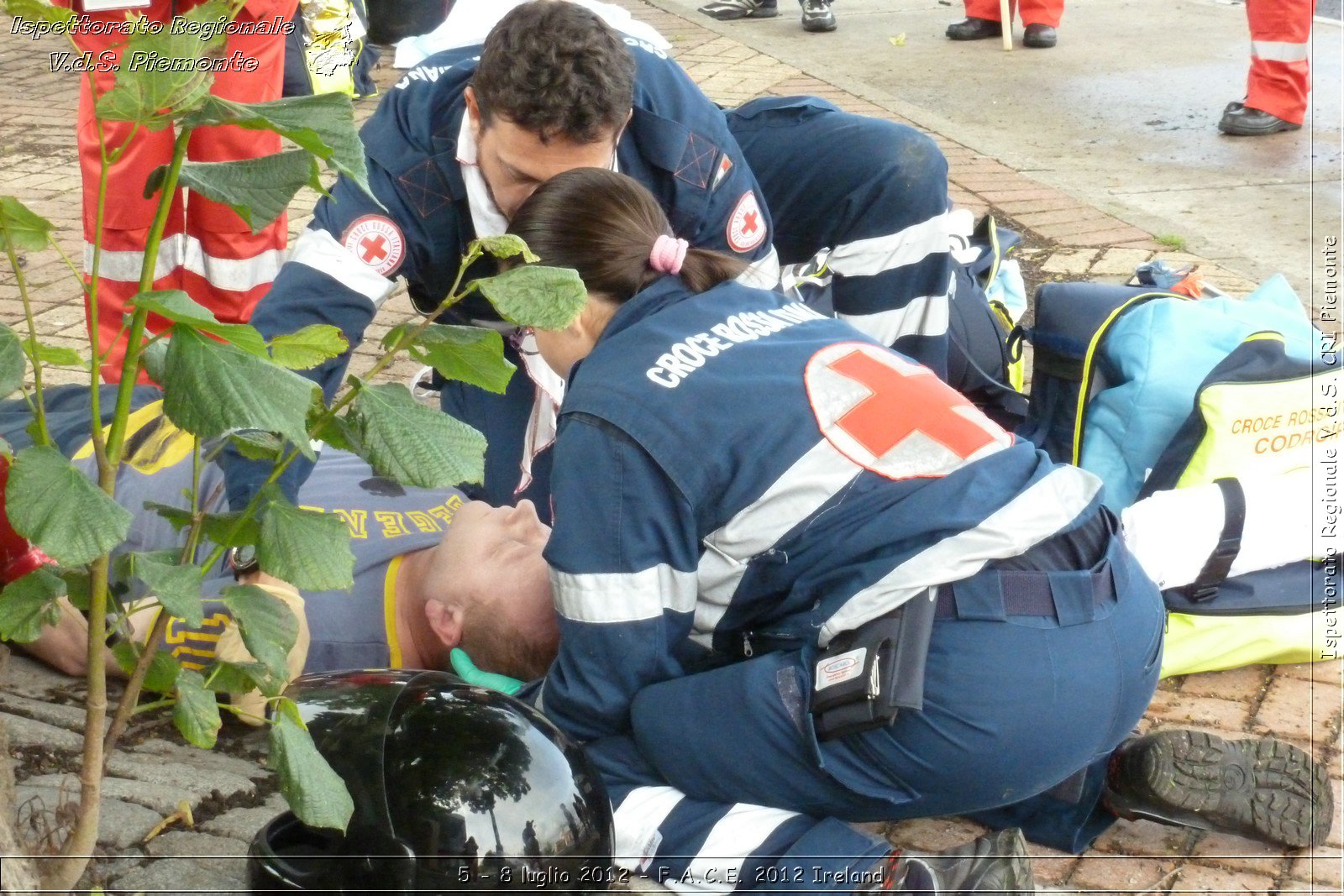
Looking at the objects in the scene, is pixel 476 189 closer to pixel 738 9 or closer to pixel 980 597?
pixel 980 597

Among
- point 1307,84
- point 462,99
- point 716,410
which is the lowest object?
point 1307,84

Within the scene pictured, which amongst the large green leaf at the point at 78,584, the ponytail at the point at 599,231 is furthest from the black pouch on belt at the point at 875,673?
the large green leaf at the point at 78,584

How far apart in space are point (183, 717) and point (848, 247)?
8.37ft

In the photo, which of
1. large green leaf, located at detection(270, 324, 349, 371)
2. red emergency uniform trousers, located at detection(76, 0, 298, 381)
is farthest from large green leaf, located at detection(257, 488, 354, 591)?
red emergency uniform trousers, located at detection(76, 0, 298, 381)

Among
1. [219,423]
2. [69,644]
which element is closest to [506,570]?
[69,644]

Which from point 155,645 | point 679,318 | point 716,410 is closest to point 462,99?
point 679,318

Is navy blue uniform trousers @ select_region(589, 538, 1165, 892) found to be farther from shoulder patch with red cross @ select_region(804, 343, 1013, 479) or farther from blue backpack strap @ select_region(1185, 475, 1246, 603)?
blue backpack strap @ select_region(1185, 475, 1246, 603)

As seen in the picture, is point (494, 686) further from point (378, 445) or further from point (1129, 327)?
point (1129, 327)

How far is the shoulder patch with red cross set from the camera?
224 centimetres

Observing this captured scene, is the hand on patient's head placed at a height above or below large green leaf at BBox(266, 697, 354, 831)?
below

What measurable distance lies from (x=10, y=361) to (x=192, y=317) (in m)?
0.22

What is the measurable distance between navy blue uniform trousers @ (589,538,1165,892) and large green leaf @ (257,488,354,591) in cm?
94

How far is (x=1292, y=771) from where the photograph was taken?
249 centimetres

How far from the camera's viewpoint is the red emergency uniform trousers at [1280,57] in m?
6.20
